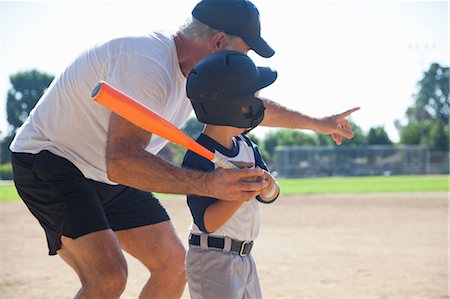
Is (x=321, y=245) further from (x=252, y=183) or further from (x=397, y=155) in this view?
(x=397, y=155)

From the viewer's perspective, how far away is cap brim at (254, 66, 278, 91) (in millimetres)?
2853

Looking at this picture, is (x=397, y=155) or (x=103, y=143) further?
(x=397, y=155)

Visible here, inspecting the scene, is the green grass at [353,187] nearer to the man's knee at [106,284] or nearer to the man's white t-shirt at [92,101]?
the man's white t-shirt at [92,101]

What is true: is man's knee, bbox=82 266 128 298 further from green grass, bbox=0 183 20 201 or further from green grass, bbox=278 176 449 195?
green grass, bbox=278 176 449 195

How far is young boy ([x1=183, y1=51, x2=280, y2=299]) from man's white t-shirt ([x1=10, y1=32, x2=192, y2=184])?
254 millimetres

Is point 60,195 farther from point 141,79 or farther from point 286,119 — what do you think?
point 286,119

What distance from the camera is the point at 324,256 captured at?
7859mm

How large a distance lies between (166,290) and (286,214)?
32.3ft

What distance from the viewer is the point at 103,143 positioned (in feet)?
11.2

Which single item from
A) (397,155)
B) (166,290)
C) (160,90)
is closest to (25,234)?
(166,290)

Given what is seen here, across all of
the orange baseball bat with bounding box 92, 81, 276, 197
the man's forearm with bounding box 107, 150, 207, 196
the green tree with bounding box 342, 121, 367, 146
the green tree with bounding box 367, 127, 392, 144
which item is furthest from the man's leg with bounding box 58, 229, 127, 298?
the green tree with bounding box 367, 127, 392, 144

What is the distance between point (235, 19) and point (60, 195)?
Result: 1.27 metres

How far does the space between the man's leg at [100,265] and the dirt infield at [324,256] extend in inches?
105

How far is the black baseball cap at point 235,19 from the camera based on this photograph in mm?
→ 3109
